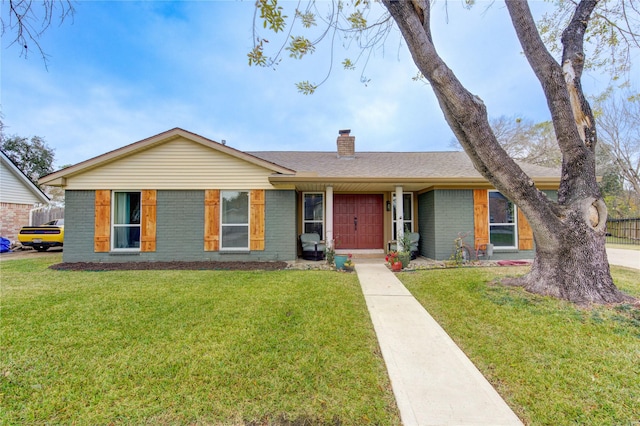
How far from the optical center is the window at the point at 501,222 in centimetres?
819

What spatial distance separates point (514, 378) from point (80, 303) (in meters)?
5.83

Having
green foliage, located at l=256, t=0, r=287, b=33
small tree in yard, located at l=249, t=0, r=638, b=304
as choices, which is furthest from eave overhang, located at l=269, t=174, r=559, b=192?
green foliage, located at l=256, t=0, r=287, b=33

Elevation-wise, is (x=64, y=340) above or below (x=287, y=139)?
below

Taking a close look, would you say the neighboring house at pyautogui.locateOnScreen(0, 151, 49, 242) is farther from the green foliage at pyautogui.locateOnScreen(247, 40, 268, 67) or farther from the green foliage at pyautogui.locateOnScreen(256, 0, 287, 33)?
the green foliage at pyautogui.locateOnScreen(256, 0, 287, 33)

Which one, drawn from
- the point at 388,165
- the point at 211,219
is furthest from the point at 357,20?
the point at 211,219

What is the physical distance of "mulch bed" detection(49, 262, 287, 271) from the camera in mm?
6848

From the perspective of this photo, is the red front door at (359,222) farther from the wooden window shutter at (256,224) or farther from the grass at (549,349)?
the grass at (549,349)

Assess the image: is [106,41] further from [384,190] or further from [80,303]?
[384,190]

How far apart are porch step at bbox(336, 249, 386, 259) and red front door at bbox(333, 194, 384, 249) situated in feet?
0.51

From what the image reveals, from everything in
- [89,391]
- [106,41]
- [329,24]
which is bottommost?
[89,391]

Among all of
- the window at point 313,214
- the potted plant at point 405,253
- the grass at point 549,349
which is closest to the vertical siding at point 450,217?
the potted plant at point 405,253

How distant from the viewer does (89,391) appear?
2.12m

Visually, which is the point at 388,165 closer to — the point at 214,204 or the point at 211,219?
the point at 214,204

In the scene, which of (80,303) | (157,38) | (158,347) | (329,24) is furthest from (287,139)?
(158,347)
